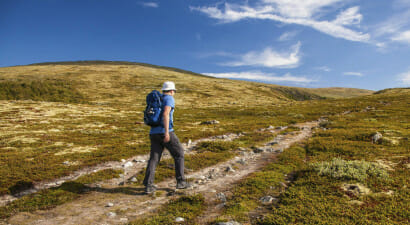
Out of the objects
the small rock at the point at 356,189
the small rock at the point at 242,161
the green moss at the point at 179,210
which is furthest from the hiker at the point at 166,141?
the small rock at the point at 356,189

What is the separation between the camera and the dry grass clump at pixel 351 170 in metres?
8.76

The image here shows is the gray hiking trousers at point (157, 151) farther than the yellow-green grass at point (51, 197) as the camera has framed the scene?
Yes

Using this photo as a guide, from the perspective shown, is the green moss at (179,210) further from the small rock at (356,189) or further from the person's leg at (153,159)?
the small rock at (356,189)

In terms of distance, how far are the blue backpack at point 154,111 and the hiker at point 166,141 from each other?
0.60 feet

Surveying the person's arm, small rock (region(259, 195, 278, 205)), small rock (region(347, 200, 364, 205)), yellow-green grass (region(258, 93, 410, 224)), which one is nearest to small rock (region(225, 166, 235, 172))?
yellow-green grass (region(258, 93, 410, 224))

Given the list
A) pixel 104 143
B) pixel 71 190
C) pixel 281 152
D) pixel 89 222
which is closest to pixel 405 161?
pixel 281 152

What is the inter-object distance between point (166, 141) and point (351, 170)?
27.1ft

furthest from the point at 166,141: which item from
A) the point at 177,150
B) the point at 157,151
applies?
the point at 157,151

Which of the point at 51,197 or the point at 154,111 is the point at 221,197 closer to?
the point at 154,111

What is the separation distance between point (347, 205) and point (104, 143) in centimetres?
2028

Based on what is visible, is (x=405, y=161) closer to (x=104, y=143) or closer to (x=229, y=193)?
(x=229, y=193)

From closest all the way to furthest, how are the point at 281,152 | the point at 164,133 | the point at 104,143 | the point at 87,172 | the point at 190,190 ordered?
the point at 164,133
the point at 190,190
the point at 87,172
the point at 281,152
the point at 104,143

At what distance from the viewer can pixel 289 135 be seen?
71.4ft

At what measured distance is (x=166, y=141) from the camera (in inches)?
338
